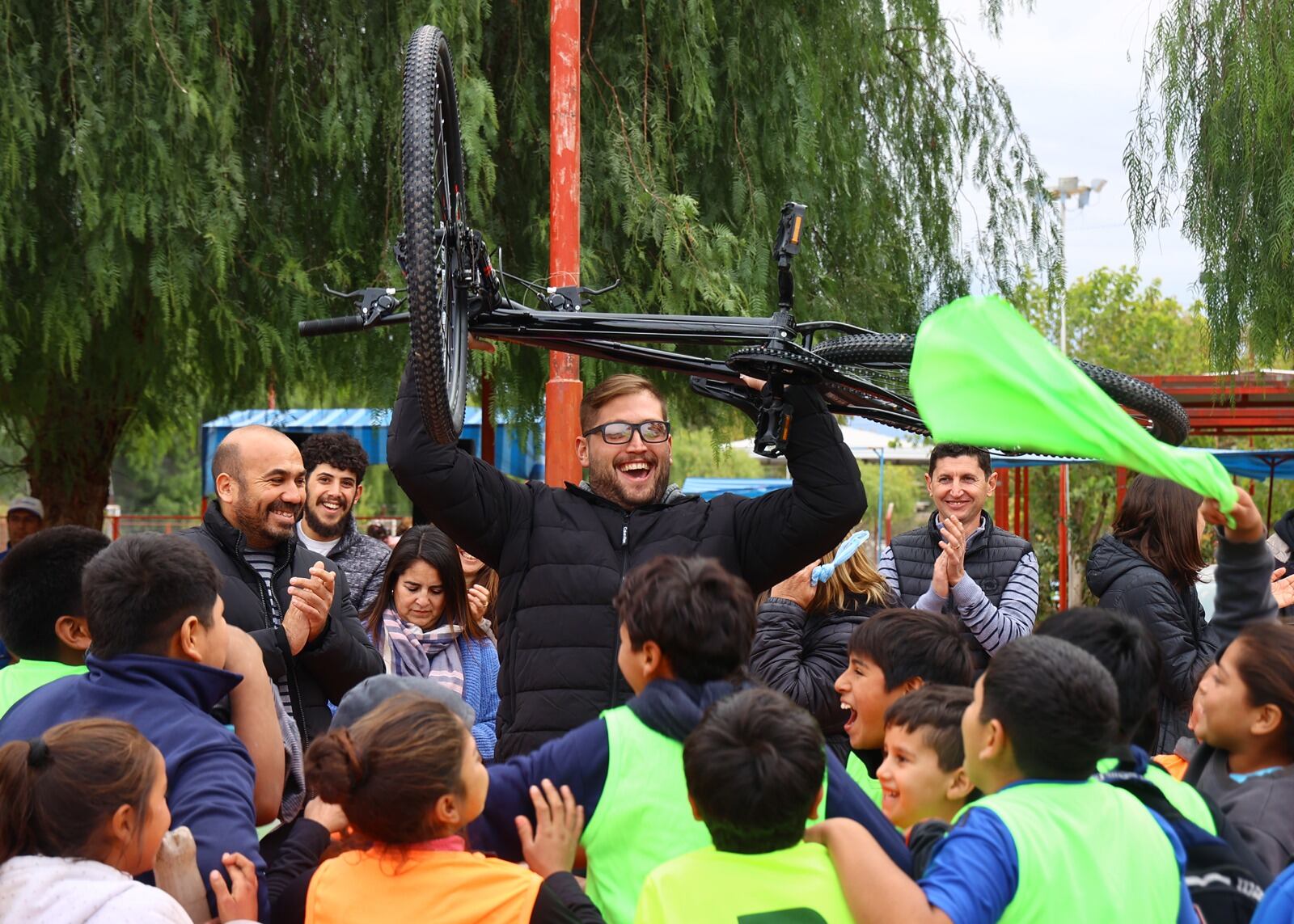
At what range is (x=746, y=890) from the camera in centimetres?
226

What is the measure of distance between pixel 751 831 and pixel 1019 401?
2.99 feet

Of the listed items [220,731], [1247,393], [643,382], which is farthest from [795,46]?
[220,731]

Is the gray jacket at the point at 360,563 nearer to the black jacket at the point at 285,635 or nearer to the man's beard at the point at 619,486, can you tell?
the black jacket at the point at 285,635

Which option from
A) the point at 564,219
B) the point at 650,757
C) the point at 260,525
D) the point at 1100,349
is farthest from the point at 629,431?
the point at 1100,349

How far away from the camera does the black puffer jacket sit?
13.8ft

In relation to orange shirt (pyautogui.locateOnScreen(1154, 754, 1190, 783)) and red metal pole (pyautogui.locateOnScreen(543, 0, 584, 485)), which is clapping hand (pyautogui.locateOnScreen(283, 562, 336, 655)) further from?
orange shirt (pyautogui.locateOnScreen(1154, 754, 1190, 783))

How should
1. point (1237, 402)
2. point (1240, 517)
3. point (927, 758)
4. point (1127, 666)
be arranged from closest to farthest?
point (1240, 517) → point (1127, 666) → point (927, 758) → point (1237, 402)

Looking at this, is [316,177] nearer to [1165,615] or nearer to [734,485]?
[1165,615]

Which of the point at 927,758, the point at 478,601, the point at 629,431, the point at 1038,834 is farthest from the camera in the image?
the point at 478,601

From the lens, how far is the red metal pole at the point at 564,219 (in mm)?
5379

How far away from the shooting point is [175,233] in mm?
6961

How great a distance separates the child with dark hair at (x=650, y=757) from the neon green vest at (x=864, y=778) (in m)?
0.77

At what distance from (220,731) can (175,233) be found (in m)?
4.82

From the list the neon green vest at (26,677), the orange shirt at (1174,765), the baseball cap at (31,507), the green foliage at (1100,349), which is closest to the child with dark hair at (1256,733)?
the orange shirt at (1174,765)
